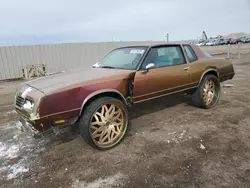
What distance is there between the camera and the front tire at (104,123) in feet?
9.80

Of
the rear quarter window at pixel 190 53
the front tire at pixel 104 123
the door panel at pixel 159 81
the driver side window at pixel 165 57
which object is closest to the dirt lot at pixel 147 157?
the front tire at pixel 104 123

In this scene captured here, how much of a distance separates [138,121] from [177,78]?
4.07ft

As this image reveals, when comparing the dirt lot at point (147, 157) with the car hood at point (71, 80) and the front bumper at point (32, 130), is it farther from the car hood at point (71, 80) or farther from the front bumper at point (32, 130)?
the car hood at point (71, 80)

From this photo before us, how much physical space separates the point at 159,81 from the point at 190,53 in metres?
1.39

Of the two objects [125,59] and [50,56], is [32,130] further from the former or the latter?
[50,56]

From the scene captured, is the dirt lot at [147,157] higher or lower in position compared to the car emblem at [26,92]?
lower

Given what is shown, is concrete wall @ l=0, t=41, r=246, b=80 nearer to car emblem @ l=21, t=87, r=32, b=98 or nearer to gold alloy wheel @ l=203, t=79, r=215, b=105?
gold alloy wheel @ l=203, t=79, r=215, b=105

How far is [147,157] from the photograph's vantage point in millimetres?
2961

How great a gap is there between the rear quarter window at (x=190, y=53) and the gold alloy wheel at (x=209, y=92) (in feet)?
2.45

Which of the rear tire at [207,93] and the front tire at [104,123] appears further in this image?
the rear tire at [207,93]

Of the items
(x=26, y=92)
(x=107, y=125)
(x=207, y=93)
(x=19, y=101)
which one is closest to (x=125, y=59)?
(x=107, y=125)

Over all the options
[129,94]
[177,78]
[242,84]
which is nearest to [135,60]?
[129,94]

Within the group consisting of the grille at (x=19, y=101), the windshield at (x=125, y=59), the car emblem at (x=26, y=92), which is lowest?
the grille at (x=19, y=101)

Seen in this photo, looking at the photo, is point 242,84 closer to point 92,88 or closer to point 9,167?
point 92,88
